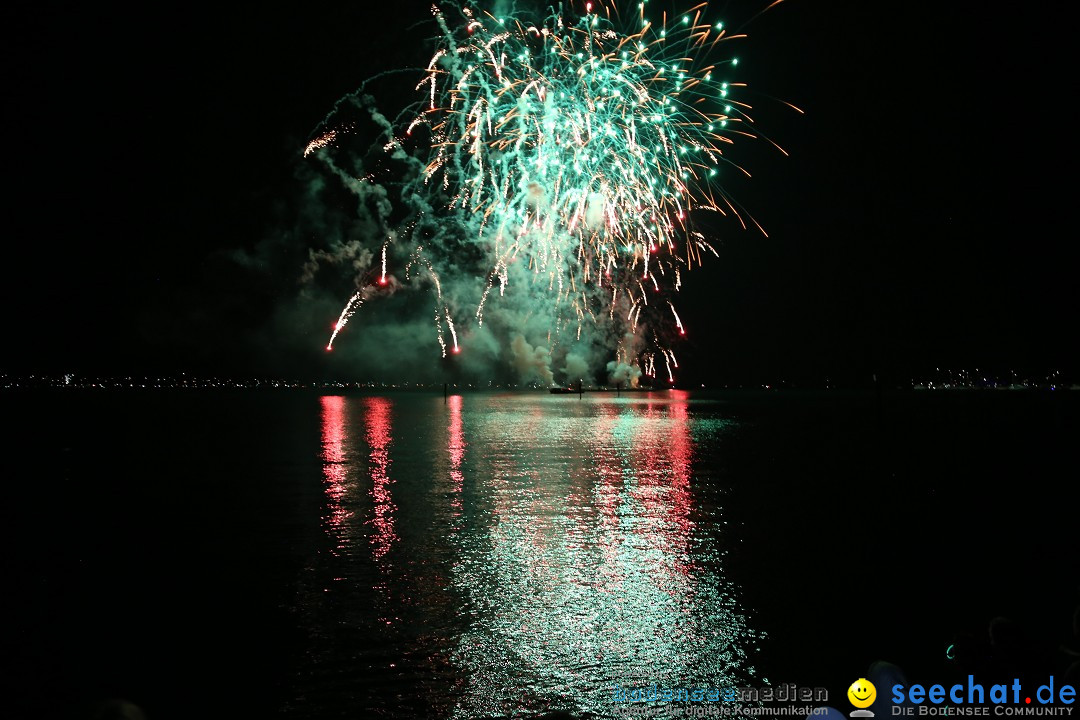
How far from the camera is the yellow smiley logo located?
5.03 meters

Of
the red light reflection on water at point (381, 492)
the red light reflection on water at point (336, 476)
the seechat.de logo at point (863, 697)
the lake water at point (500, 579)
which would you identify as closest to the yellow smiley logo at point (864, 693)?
the seechat.de logo at point (863, 697)

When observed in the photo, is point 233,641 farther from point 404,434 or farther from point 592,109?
point 404,434

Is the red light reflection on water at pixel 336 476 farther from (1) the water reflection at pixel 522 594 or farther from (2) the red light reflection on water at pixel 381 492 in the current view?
(2) the red light reflection on water at pixel 381 492

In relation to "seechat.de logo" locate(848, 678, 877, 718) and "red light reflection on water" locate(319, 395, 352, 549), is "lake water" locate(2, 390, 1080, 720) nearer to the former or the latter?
"red light reflection on water" locate(319, 395, 352, 549)

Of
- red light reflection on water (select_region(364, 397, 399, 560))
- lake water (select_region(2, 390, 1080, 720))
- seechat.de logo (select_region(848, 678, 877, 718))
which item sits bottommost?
lake water (select_region(2, 390, 1080, 720))

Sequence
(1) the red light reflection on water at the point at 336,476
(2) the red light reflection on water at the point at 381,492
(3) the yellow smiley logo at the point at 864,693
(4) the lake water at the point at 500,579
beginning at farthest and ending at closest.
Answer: (1) the red light reflection on water at the point at 336,476 < (2) the red light reflection on water at the point at 381,492 < (4) the lake water at the point at 500,579 < (3) the yellow smiley logo at the point at 864,693

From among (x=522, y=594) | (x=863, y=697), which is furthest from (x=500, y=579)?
(x=863, y=697)

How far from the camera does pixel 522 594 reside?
923 cm

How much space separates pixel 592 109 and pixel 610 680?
21.7 m

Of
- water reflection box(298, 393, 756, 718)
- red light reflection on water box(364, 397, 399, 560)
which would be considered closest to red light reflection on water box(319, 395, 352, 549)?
water reflection box(298, 393, 756, 718)

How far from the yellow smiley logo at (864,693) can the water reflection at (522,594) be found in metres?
1.83

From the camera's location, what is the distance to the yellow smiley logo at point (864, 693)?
198 inches

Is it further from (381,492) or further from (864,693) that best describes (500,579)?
(381,492)

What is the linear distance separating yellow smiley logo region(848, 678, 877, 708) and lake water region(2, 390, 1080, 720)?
1075 millimetres
